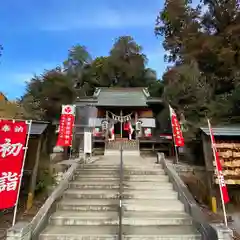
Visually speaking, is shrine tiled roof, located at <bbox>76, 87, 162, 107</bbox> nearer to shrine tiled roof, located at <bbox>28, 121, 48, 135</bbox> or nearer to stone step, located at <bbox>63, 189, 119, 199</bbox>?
shrine tiled roof, located at <bbox>28, 121, 48, 135</bbox>

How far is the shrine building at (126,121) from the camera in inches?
707

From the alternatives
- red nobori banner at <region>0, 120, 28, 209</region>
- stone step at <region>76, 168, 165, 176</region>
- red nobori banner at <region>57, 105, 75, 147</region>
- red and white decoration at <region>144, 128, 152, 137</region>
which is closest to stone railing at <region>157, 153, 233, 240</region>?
stone step at <region>76, 168, 165, 176</region>

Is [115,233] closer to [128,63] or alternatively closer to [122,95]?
[122,95]

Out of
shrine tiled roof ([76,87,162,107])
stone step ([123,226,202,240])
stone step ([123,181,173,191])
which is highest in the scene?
shrine tiled roof ([76,87,162,107])

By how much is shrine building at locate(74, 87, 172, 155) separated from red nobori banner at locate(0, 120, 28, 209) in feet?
35.4

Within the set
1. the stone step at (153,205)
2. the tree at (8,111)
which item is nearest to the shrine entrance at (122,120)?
the tree at (8,111)

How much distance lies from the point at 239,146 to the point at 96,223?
17.8 ft

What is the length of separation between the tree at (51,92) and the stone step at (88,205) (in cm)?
1768

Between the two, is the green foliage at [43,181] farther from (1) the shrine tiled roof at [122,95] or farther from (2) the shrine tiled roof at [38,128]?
(1) the shrine tiled roof at [122,95]

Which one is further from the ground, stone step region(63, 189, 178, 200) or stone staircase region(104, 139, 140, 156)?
stone staircase region(104, 139, 140, 156)

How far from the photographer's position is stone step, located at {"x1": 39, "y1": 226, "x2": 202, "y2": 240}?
525 cm

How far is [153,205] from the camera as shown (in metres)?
6.62

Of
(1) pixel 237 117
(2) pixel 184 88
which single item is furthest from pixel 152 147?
(1) pixel 237 117

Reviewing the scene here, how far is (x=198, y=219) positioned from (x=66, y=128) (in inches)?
320
